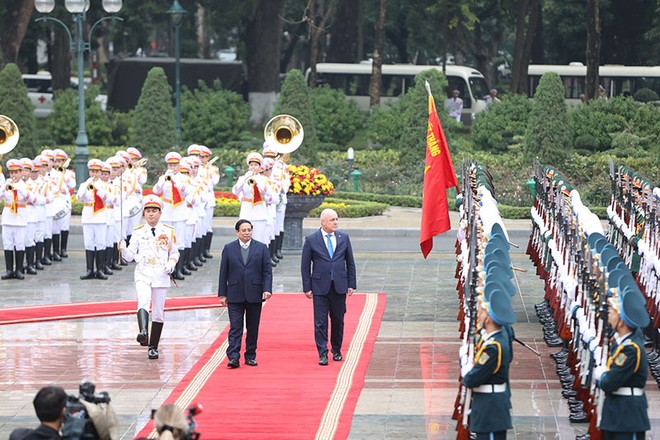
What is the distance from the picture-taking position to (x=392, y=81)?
55.8 m

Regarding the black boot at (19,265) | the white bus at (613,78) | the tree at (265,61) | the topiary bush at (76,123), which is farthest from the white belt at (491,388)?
the white bus at (613,78)

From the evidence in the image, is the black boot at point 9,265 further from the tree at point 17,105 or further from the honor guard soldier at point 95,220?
the tree at point 17,105

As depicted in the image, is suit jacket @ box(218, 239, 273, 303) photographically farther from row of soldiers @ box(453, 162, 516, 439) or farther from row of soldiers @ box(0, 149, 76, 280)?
row of soldiers @ box(0, 149, 76, 280)

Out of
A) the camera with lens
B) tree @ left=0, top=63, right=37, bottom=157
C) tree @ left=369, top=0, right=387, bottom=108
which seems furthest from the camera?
tree @ left=369, top=0, right=387, bottom=108

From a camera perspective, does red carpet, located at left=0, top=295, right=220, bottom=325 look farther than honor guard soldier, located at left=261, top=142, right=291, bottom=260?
No

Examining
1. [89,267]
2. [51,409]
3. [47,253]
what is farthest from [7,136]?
[51,409]

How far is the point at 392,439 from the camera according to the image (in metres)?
12.3

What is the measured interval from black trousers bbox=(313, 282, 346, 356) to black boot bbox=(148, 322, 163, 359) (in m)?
1.70

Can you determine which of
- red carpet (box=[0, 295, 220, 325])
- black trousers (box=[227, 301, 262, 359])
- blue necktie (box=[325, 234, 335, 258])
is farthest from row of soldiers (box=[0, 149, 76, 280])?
blue necktie (box=[325, 234, 335, 258])

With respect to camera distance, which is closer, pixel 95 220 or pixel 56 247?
pixel 95 220

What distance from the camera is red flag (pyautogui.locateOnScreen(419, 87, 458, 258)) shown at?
1705 centimetres

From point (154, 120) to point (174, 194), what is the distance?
1467 cm

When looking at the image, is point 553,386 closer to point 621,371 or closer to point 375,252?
point 621,371

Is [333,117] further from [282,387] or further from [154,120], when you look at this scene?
[282,387]
